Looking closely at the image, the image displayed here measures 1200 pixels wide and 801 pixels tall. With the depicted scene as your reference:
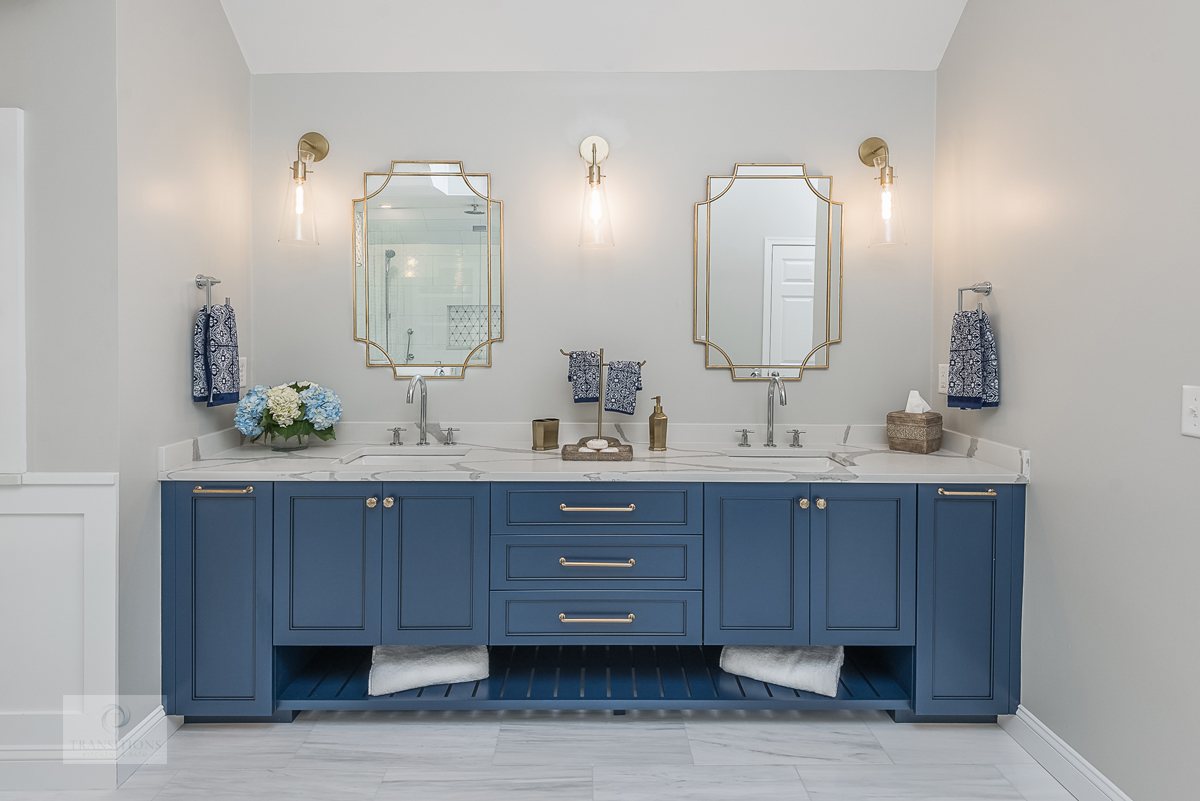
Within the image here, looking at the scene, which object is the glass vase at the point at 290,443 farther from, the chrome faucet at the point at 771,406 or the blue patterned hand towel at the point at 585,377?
the chrome faucet at the point at 771,406

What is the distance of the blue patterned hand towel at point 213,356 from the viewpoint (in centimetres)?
235

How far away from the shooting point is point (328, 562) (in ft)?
7.27

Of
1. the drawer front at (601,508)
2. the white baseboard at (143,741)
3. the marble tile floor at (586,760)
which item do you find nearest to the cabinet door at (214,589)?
the white baseboard at (143,741)

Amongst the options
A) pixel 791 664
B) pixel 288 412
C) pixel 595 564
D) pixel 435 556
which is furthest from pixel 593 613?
pixel 288 412

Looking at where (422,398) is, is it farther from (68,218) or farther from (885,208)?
(885,208)

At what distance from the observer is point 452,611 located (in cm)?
223

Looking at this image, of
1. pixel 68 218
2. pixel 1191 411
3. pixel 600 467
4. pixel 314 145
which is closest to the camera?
pixel 1191 411

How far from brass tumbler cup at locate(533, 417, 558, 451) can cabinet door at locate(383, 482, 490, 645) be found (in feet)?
1.52

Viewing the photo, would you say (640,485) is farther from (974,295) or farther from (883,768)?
(974,295)

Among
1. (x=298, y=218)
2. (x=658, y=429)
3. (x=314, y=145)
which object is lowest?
(x=658, y=429)

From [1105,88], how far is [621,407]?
67.1 inches

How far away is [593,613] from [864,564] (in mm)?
871

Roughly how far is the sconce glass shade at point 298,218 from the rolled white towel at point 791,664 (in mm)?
2157

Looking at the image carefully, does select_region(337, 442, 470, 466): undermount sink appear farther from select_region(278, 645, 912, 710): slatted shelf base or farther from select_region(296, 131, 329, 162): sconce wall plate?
select_region(296, 131, 329, 162): sconce wall plate
